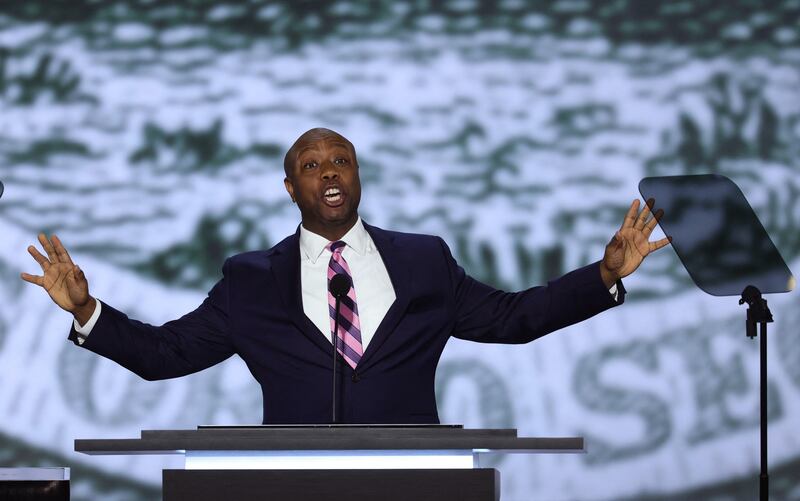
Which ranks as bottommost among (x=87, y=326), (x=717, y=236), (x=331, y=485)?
(x=331, y=485)

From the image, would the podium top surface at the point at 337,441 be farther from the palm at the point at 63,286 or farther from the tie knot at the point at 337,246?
the tie knot at the point at 337,246

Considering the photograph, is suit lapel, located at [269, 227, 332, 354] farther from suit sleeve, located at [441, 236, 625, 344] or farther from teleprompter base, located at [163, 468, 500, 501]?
teleprompter base, located at [163, 468, 500, 501]

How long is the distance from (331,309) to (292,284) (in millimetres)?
114

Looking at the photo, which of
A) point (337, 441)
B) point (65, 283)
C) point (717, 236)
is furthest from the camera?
point (717, 236)

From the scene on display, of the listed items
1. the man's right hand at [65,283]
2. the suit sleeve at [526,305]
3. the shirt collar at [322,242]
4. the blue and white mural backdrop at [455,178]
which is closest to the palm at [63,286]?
the man's right hand at [65,283]

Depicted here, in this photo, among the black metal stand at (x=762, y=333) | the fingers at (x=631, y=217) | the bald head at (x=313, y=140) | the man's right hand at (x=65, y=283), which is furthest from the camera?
the bald head at (x=313, y=140)

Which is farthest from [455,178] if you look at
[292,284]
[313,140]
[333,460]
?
[333,460]

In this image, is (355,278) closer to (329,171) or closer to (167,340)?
(329,171)

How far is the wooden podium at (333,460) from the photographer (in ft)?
5.84

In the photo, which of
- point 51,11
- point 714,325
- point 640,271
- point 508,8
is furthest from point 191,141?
point 714,325

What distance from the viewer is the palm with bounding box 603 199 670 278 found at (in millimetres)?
2537

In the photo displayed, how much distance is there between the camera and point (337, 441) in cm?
178

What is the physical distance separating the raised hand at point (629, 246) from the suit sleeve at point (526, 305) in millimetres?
48

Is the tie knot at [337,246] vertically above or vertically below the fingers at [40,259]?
above
